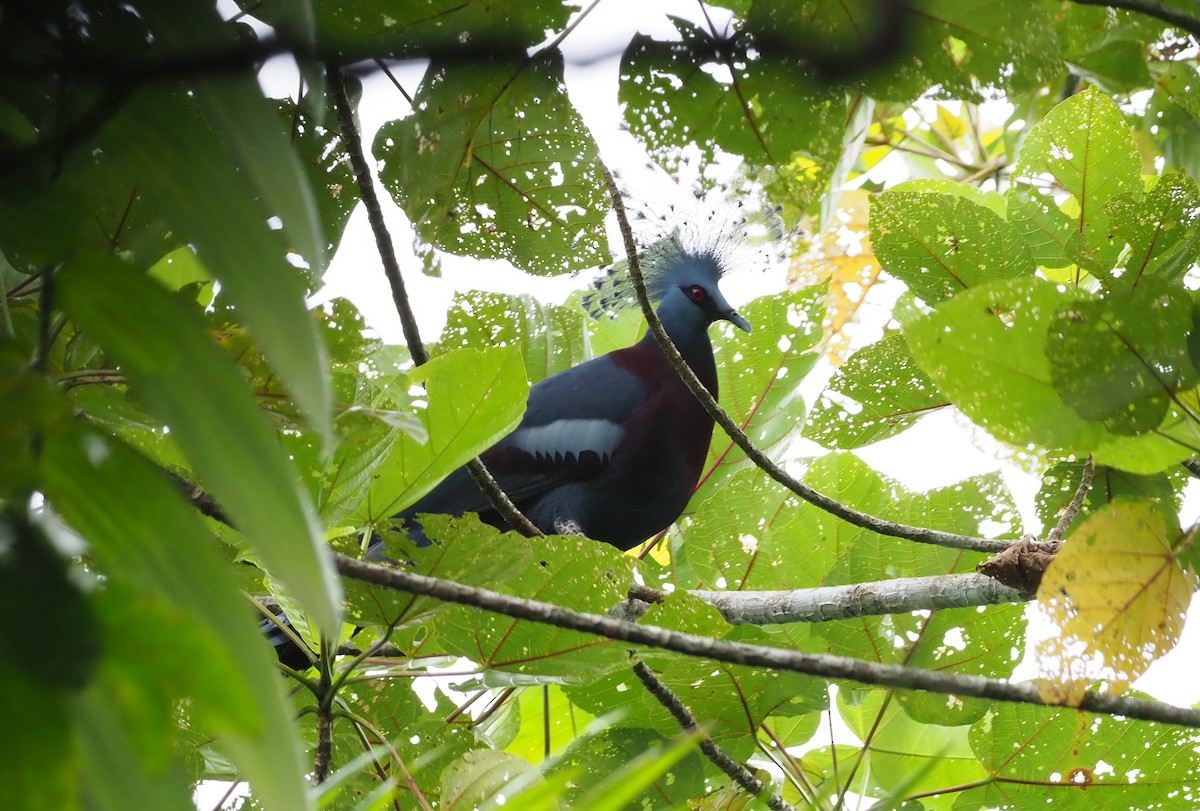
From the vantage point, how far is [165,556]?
0.99 feet

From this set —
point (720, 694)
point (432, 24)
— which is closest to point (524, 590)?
point (720, 694)

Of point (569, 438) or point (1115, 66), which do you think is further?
point (569, 438)

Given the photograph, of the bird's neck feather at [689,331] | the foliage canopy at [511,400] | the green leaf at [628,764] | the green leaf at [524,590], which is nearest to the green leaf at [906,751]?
the foliage canopy at [511,400]

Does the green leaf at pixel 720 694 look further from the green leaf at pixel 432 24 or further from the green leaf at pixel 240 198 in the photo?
the green leaf at pixel 240 198

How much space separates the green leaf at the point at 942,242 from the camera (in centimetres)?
108

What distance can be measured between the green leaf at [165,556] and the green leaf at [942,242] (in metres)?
0.93

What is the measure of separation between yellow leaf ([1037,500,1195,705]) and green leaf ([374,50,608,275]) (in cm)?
52

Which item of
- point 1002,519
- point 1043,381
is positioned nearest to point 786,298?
point 1002,519

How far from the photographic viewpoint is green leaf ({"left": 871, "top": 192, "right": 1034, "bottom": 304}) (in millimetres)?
1079

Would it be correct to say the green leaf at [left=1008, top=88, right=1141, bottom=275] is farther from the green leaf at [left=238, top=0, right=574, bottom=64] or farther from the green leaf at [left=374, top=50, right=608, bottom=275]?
the green leaf at [left=238, top=0, right=574, bottom=64]

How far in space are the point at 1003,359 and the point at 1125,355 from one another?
3.0 inches

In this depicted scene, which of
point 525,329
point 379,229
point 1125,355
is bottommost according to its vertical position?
point 1125,355

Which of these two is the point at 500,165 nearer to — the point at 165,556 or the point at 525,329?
the point at 165,556

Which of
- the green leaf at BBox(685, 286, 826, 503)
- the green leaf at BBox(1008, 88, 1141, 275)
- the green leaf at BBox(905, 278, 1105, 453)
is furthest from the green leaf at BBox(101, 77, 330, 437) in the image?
the green leaf at BBox(685, 286, 826, 503)
